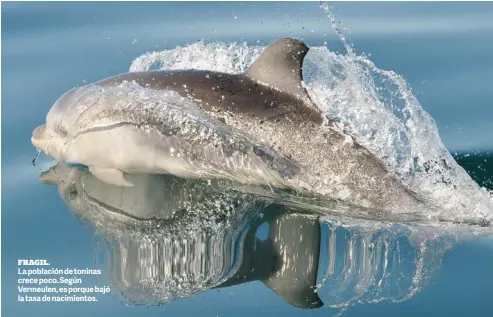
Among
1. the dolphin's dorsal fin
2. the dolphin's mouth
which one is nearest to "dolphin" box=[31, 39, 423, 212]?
the dolphin's dorsal fin

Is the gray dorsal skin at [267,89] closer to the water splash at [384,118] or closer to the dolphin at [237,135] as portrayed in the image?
the dolphin at [237,135]

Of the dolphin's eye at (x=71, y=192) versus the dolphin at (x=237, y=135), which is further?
the dolphin's eye at (x=71, y=192)

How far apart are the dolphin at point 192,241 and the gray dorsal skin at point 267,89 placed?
0.80 m

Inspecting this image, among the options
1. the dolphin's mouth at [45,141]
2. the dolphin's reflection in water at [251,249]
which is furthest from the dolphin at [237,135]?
the dolphin's reflection in water at [251,249]

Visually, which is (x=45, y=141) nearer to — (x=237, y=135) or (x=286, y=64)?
(x=237, y=135)

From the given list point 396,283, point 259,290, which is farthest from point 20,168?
point 396,283

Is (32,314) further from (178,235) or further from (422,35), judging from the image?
(422,35)

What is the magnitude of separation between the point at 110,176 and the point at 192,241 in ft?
5.23

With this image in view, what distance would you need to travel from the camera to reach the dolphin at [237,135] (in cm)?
784

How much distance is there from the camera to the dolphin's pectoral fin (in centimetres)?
812

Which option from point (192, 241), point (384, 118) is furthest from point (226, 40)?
point (192, 241)

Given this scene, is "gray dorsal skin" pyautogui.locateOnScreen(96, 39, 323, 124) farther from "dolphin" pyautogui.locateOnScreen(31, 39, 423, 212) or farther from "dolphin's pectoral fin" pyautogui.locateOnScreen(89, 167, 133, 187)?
"dolphin's pectoral fin" pyautogui.locateOnScreen(89, 167, 133, 187)

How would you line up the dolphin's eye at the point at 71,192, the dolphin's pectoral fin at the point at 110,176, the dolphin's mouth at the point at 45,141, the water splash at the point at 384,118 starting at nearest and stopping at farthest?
1. the water splash at the point at 384,118
2. the dolphin's eye at the point at 71,192
3. the dolphin's pectoral fin at the point at 110,176
4. the dolphin's mouth at the point at 45,141

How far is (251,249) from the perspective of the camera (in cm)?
685
